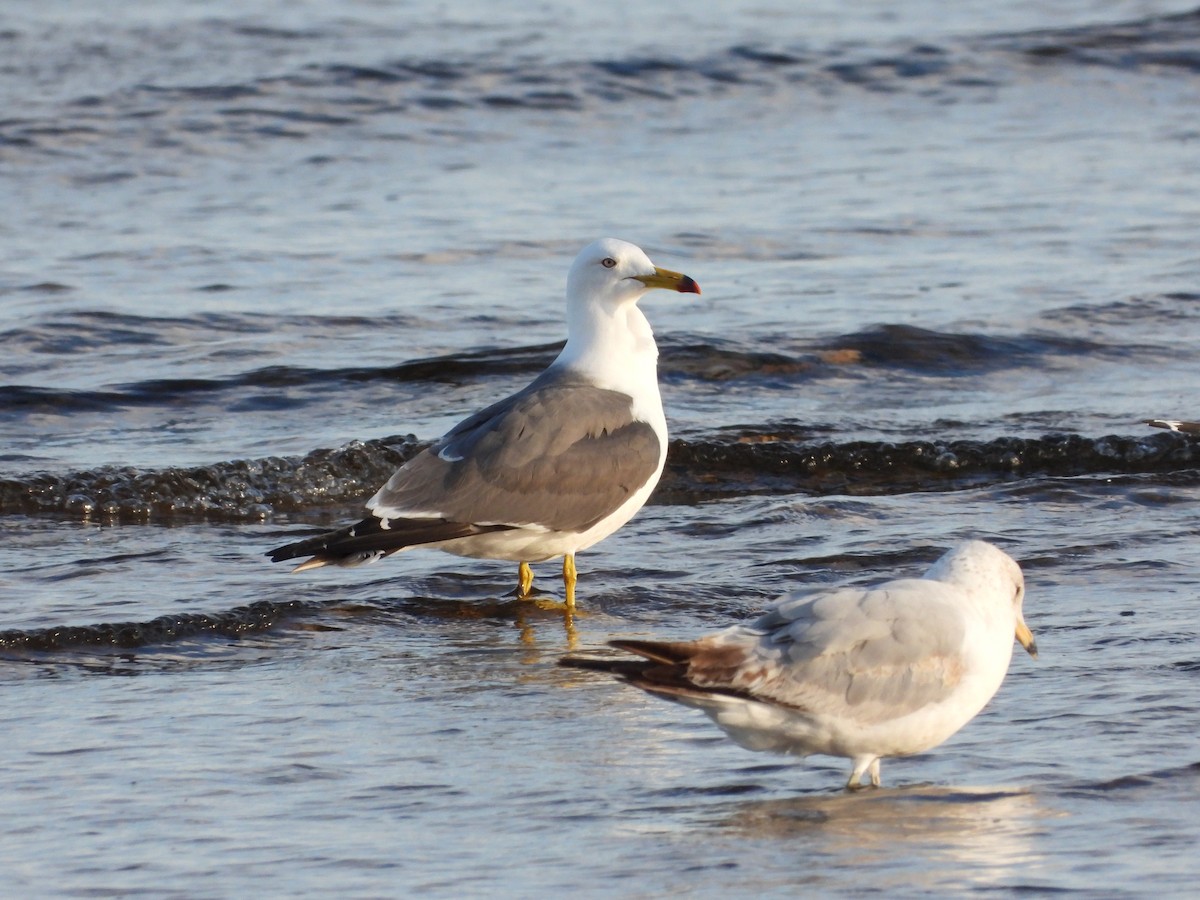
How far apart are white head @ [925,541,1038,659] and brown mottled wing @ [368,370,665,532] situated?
79.6 inches

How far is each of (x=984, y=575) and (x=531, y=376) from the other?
6.00 m

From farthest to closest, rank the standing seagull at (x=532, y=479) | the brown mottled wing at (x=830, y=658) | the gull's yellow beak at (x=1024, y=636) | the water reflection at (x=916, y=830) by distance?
the standing seagull at (x=532, y=479) → the gull's yellow beak at (x=1024, y=636) → the brown mottled wing at (x=830, y=658) → the water reflection at (x=916, y=830)

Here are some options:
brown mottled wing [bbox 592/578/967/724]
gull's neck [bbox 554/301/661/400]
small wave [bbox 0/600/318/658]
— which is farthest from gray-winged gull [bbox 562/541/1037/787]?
gull's neck [bbox 554/301/661/400]

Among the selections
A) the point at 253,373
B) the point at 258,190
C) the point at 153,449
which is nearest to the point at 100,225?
the point at 258,190

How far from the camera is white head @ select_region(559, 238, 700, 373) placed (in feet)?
23.1

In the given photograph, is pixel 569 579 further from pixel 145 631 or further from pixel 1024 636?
pixel 1024 636

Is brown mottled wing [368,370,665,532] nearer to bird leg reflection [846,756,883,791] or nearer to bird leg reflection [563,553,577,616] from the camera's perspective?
bird leg reflection [563,553,577,616]

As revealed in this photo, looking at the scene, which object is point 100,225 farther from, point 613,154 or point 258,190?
point 613,154

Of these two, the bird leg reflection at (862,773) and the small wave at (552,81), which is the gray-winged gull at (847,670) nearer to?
the bird leg reflection at (862,773)

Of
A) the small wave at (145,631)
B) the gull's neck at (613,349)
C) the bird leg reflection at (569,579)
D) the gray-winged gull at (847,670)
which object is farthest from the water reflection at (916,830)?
the gull's neck at (613,349)

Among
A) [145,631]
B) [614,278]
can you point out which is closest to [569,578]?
[614,278]

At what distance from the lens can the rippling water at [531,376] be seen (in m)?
4.37

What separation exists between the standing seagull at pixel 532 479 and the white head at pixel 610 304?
0.7 inches

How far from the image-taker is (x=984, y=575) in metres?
4.61
